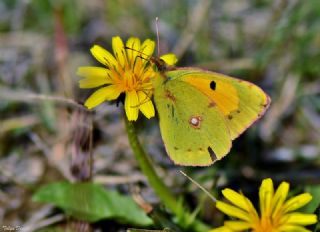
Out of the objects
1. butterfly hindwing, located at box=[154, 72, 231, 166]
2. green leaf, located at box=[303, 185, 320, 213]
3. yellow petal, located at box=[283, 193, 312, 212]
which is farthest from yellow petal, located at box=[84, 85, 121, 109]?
green leaf, located at box=[303, 185, 320, 213]

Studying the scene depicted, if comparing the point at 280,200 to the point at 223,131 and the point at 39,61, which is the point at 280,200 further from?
the point at 39,61

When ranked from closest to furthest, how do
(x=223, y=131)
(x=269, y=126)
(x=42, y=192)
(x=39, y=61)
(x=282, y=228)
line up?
1. (x=282, y=228)
2. (x=223, y=131)
3. (x=42, y=192)
4. (x=269, y=126)
5. (x=39, y=61)

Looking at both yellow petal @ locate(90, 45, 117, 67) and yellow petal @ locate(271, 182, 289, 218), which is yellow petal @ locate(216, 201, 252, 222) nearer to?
yellow petal @ locate(271, 182, 289, 218)

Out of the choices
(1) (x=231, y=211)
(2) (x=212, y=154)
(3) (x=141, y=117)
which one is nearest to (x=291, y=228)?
(1) (x=231, y=211)

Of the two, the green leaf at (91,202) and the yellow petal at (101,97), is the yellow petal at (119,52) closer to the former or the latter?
the yellow petal at (101,97)

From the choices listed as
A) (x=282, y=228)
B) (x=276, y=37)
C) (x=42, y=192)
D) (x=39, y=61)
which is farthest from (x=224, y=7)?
(x=282, y=228)

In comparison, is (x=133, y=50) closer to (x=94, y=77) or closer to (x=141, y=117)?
(x=94, y=77)
